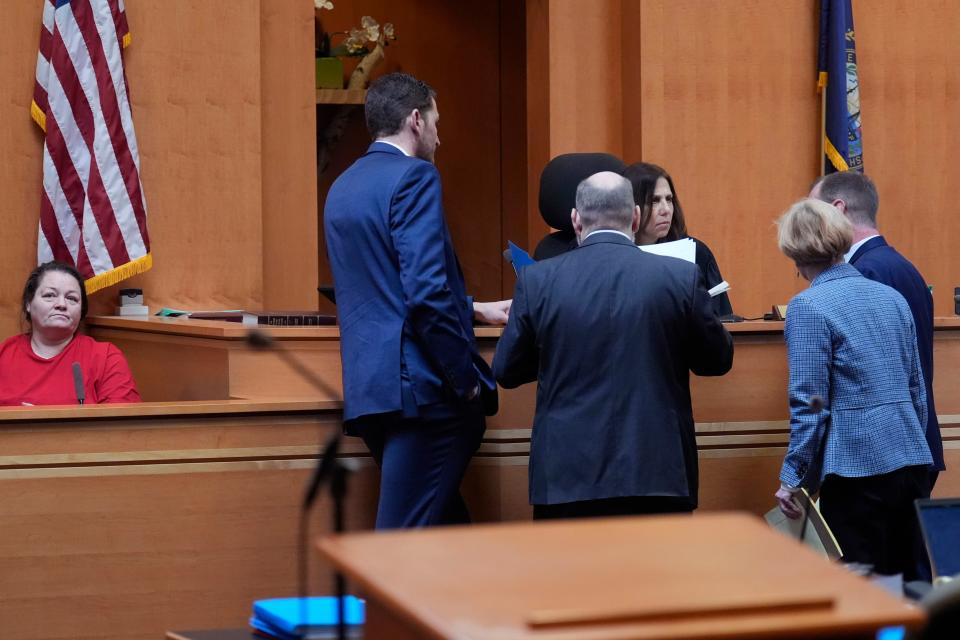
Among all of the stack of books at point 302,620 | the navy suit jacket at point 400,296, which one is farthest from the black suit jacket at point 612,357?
the stack of books at point 302,620

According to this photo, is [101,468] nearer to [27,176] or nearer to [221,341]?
[221,341]

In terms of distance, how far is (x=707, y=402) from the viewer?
4.46 m

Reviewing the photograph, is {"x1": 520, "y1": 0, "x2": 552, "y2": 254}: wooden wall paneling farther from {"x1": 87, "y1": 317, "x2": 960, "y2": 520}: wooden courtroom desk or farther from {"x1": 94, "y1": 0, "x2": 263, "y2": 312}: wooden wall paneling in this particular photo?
{"x1": 87, "y1": 317, "x2": 960, "y2": 520}: wooden courtroom desk

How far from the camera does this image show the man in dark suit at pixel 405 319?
3738mm

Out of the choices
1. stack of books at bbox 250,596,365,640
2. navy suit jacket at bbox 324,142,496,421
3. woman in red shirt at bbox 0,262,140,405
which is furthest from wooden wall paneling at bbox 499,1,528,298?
stack of books at bbox 250,596,365,640

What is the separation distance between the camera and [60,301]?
4.98 m

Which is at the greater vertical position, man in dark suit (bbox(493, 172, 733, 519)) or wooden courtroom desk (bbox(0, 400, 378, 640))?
man in dark suit (bbox(493, 172, 733, 519))

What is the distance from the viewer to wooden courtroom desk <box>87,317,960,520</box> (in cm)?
435

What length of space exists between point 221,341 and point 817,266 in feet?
6.20

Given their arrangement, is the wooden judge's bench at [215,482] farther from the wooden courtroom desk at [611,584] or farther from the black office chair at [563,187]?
the wooden courtroom desk at [611,584]

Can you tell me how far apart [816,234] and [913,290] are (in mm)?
571

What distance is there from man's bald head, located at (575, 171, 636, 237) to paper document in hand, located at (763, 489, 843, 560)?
32.9 inches

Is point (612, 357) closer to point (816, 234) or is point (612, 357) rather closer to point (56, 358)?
point (816, 234)

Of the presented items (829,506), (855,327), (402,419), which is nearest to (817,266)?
(855,327)
